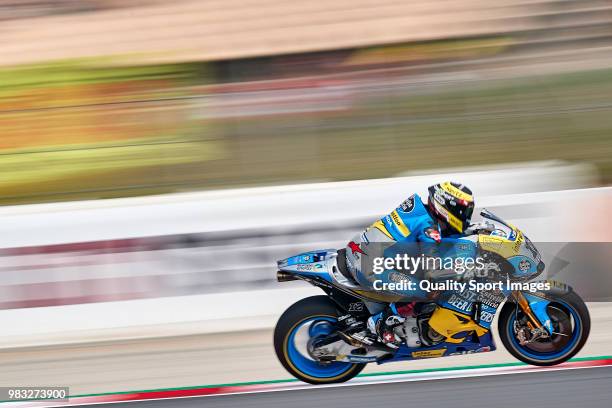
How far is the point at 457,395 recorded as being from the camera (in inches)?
211

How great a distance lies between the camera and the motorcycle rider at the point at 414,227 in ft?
16.9

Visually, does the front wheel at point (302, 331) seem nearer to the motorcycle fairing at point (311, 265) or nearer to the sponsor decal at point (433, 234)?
the motorcycle fairing at point (311, 265)

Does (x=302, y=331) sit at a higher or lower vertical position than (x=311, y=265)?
lower

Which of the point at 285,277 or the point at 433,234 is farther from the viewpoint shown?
the point at 285,277

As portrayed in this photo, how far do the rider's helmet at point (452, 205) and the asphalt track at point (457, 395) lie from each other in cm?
110

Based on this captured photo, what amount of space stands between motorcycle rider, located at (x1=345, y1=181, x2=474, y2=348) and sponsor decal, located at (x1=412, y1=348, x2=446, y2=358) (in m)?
0.15

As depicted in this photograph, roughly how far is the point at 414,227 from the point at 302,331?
3.39 feet

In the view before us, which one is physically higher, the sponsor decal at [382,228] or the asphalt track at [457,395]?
the sponsor decal at [382,228]

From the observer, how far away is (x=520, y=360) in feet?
18.0

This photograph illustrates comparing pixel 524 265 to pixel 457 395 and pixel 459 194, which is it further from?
pixel 457 395

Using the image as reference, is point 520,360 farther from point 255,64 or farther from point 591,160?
point 255,64

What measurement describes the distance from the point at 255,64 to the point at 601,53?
14.2 feet

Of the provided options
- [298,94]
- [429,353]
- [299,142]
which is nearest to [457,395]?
[429,353]

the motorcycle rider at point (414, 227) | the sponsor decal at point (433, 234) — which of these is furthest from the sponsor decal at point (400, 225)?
the sponsor decal at point (433, 234)
